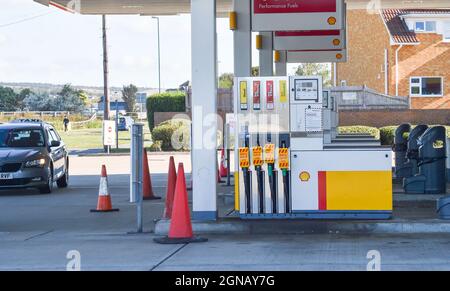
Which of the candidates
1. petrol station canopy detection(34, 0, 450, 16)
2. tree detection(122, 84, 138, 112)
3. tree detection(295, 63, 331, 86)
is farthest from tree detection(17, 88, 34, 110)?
petrol station canopy detection(34, 0, 450, 16)

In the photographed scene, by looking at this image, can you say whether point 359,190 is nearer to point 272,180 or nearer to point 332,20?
point 272,180

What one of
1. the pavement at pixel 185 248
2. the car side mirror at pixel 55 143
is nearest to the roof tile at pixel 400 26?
the car side mirror at pixel 55 143

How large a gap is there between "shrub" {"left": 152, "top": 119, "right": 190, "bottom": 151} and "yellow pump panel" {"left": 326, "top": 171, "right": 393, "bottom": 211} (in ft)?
97.8

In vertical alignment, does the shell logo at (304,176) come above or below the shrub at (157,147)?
above

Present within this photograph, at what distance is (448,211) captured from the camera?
12484 mm

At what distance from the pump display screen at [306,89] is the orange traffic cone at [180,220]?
209 cm

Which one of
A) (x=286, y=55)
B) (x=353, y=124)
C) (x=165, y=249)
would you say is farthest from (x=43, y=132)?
(x=353, y=124)

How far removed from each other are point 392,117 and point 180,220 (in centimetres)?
3586

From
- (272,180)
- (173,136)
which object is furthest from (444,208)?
(173,136)

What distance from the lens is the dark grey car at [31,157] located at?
20016 millimetres

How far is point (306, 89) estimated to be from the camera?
1270cm

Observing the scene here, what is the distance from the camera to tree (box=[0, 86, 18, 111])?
96144 millimetres

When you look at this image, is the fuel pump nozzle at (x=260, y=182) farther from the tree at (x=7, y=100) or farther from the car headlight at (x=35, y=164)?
the tree at (x=7, y=100)

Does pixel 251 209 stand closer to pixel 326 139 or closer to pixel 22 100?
pixel 326 139
